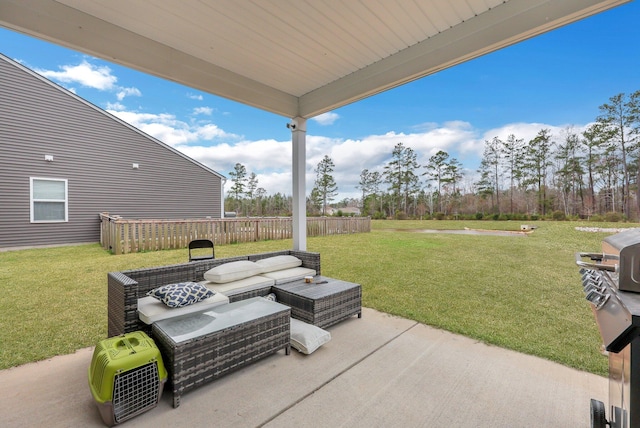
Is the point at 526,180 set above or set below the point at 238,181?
below

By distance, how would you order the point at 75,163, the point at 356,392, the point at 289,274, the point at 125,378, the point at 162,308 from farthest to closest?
the point at 75,163 → the point at 289,274 → the point at 162,308 → the point at 356,392 → the point at 125,378

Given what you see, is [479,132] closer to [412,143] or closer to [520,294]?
[412,143]

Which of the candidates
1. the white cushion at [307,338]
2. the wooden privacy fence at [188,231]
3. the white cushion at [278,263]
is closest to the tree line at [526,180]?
the wooden privacy fence at [188,231]

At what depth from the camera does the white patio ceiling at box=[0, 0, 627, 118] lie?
2.21 m

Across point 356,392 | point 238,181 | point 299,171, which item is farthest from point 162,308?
point 238,181

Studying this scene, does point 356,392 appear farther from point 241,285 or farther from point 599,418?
point 241,285

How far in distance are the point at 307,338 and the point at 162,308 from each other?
1.24 m

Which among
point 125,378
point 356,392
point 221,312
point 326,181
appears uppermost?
point 326,181

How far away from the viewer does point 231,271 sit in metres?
3.01

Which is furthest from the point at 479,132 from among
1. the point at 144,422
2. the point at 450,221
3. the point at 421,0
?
the point at 144,422

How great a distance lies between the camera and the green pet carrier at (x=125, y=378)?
1557 mm

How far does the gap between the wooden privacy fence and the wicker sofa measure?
4.27 m

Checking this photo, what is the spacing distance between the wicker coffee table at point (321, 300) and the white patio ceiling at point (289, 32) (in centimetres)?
239

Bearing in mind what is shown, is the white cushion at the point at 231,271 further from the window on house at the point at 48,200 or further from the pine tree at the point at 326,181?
the pine tree at the point at 326,181
